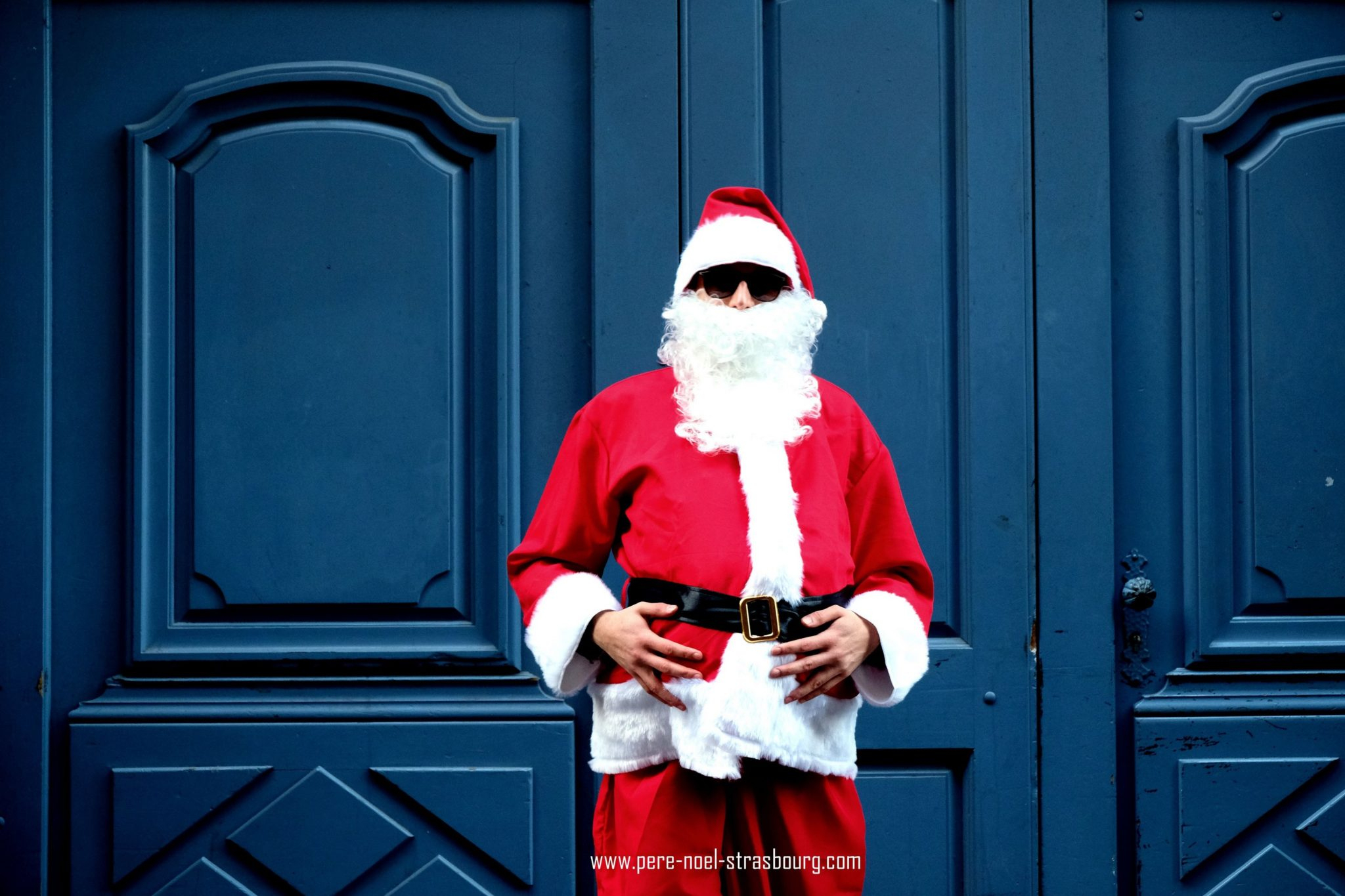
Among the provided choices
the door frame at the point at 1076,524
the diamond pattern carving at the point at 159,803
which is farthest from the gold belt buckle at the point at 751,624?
the diamond pattern carving at the point at 159,803

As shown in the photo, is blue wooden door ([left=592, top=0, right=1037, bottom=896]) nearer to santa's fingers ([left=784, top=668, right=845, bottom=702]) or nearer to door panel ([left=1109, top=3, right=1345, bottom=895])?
door panel ([left=1109, top=3, right=1345, bottom=895])

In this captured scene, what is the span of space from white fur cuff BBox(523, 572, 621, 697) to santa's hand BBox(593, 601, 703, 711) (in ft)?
0.16

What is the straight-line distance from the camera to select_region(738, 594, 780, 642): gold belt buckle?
5.18ft

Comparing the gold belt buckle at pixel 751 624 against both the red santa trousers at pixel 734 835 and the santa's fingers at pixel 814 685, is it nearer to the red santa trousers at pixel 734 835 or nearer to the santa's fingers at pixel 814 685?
the santa's fingers at pixel 814 685

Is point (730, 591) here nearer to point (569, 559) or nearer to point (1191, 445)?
point (569, 559)

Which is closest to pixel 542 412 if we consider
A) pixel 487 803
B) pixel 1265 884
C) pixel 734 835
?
pixel 487 803

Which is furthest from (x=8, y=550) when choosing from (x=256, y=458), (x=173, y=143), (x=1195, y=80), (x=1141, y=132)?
(x=1195, y=80)

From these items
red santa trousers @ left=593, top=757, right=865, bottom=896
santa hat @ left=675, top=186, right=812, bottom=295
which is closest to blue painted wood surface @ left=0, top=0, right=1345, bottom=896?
santa hat @ left=675, top=186, right=812, bottom=295

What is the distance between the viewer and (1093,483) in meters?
2.46

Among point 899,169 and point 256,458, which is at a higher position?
point 899,169

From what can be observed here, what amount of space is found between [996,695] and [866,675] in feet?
2.92

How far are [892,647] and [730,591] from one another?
27cm

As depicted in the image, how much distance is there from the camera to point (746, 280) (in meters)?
1.83

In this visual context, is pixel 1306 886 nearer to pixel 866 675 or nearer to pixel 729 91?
pixel 866 675
